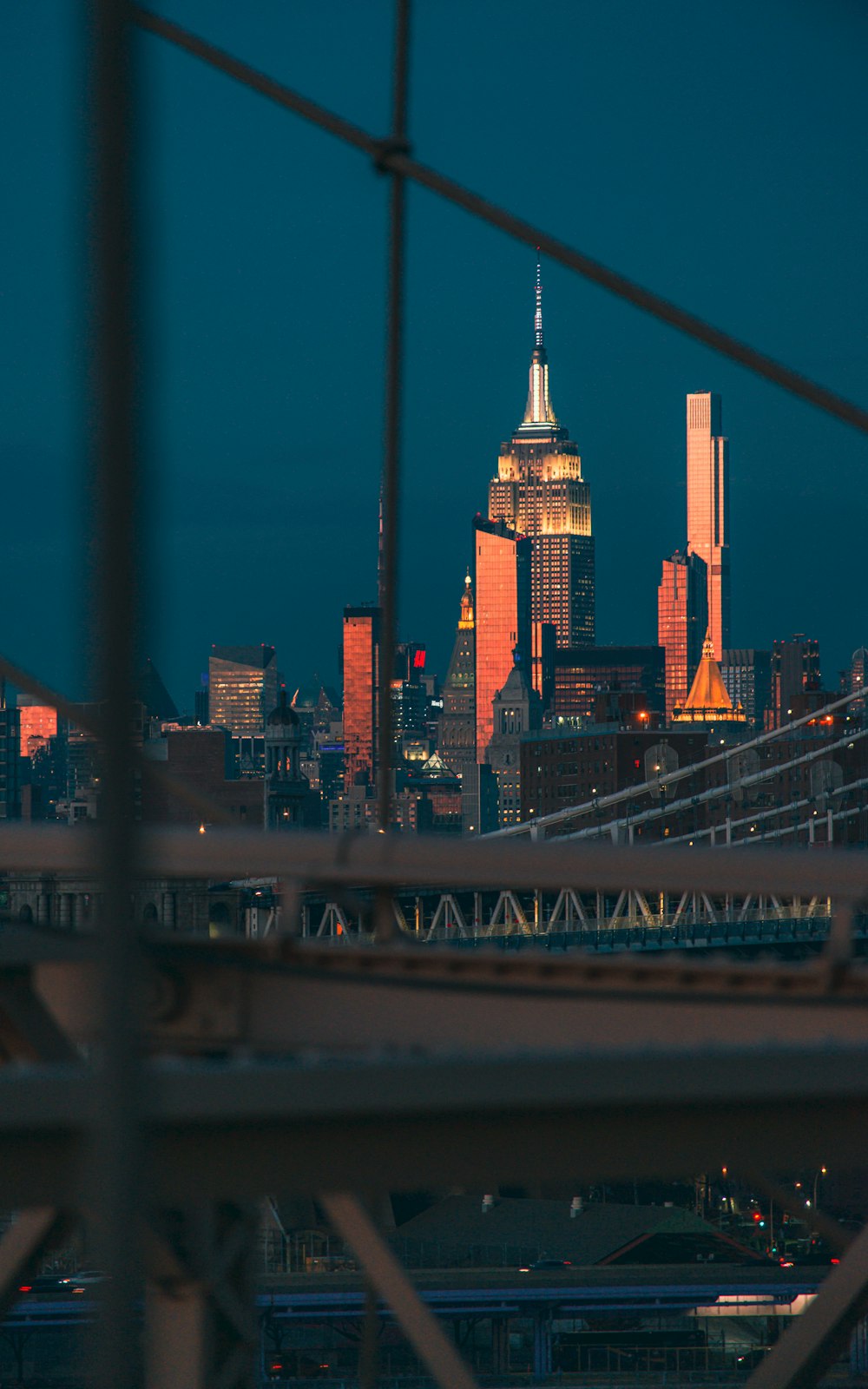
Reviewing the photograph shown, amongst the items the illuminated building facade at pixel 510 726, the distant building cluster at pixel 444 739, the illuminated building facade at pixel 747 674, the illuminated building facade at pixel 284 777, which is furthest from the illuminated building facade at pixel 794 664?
the illuminated building facade at pixel 284 777

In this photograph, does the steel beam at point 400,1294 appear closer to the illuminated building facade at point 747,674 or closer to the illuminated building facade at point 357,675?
the illuminated building facade at point 357,675

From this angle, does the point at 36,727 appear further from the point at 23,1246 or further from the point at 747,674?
the point at 747,674

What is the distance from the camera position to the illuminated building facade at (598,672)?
17850 cm

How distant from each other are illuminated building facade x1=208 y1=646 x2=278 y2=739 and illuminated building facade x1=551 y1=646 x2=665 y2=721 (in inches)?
1268

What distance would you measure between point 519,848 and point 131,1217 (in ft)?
11.9

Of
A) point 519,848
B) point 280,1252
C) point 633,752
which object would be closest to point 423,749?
point 633,752

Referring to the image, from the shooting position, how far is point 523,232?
17.2ft

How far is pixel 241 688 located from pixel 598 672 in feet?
153

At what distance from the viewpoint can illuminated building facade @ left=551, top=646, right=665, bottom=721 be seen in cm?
17850

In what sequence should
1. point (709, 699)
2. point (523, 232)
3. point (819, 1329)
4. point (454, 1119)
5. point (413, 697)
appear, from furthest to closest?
1. point (413, 697)
2. point (709, 699)
3. point (523, 232)
4. point (819, 1329)
5. point (454, 1119)

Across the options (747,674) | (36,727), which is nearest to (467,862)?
(36,727)

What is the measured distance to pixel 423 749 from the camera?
18225 centimetres

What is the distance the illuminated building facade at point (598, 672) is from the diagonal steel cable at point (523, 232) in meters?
171

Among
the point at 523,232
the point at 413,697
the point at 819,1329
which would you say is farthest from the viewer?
the point at 413,697
